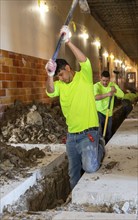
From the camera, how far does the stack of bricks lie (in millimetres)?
6477

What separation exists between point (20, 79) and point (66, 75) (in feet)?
10.9

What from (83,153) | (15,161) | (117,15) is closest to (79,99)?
(83,153)

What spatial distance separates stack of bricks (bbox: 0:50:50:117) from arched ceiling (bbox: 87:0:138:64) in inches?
247

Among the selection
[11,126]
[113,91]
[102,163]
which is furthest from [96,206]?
[113,91]

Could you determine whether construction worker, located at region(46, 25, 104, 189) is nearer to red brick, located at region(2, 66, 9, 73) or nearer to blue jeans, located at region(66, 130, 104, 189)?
blue jeans, located at region(66, 130, 104, 189)

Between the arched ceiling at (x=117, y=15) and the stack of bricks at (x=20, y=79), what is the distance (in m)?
6.26

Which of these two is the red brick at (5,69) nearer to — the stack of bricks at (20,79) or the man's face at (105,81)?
the stack of bricks at (20,79)

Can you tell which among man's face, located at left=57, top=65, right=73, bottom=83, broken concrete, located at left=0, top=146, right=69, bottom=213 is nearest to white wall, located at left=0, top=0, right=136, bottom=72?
broken concrete, located at left=0, top=146, right=69, bottom=213

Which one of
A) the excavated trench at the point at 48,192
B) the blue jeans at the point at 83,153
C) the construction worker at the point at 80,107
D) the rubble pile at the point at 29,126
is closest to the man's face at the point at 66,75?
the construction worker at the point at 80,107

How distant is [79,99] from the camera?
4.10 meters

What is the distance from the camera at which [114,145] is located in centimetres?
557

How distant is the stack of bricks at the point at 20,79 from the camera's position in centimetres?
648

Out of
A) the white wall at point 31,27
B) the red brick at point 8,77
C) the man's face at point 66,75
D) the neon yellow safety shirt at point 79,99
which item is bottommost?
the neon yellow safety shirt at point 79,99

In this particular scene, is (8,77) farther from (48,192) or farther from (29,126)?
(48,192)
